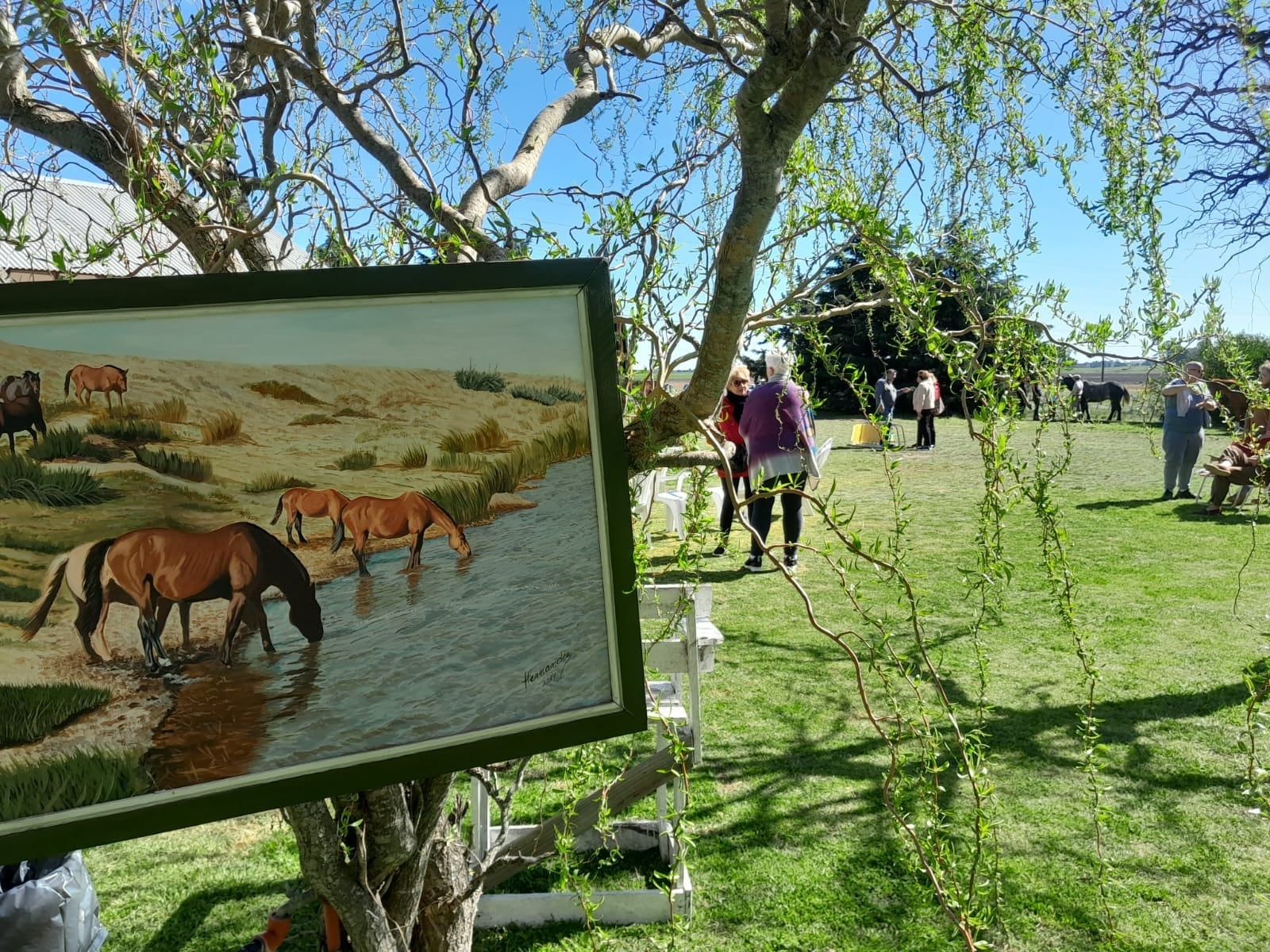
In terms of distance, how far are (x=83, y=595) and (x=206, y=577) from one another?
0.18 metres

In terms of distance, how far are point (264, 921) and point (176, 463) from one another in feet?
8.38

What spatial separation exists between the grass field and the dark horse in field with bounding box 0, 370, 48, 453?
124cm

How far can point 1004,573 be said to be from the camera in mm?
1688

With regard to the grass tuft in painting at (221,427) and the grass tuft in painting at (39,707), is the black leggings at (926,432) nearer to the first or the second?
the grass tuft in painting at (221,427)

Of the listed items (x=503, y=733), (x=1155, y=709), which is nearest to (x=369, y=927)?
(x=503, y=733)

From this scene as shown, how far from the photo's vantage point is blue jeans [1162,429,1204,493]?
1055 cm

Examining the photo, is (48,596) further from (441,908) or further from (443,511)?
(441,908)

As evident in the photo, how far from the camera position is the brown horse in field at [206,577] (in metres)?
1.39

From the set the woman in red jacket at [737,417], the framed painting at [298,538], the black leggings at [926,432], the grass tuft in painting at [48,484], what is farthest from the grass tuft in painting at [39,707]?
the black leggings at [926,432]

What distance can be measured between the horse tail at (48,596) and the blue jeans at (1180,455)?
11.5 metres

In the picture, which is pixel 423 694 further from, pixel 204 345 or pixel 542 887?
pixel 542 887

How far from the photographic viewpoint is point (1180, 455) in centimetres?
1094
